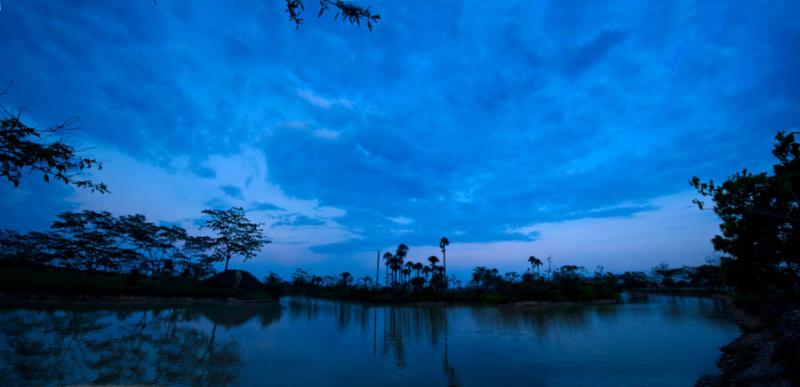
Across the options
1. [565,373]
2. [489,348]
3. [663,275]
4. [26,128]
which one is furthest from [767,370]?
[663,275]

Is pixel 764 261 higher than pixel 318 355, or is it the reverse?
pixel 764 261

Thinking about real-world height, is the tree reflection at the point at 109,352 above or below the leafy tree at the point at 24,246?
below

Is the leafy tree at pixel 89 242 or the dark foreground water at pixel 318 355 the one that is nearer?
the dark foreground water at pixel 318 355

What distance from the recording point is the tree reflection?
6754 mm

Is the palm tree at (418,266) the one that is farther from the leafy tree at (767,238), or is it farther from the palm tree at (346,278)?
the leafy tree at (767,238)

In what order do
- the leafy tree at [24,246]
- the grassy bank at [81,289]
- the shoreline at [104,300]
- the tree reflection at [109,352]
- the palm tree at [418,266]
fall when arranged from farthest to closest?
the palm tree at [418,266] < the leafy tree at [24,246] < the grassy bank at [81,289] < the shoreline at [104,300] < the tree reflection at [109,352]

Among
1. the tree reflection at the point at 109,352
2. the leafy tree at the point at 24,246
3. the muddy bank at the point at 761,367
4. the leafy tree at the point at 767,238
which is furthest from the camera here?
the leafy tree at the point at 24,246

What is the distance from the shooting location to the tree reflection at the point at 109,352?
22.2 feet

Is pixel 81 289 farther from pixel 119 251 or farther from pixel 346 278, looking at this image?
pixel 346 278

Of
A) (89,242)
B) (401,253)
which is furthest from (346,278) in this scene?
(89,242)

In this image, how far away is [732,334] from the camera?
15867 millimetres

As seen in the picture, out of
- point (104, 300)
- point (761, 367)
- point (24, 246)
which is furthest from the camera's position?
point (24, 246)

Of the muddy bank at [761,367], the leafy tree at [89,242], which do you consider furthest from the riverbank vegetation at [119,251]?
the muddy bank at [761,367]

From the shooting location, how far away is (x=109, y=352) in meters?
8.70
